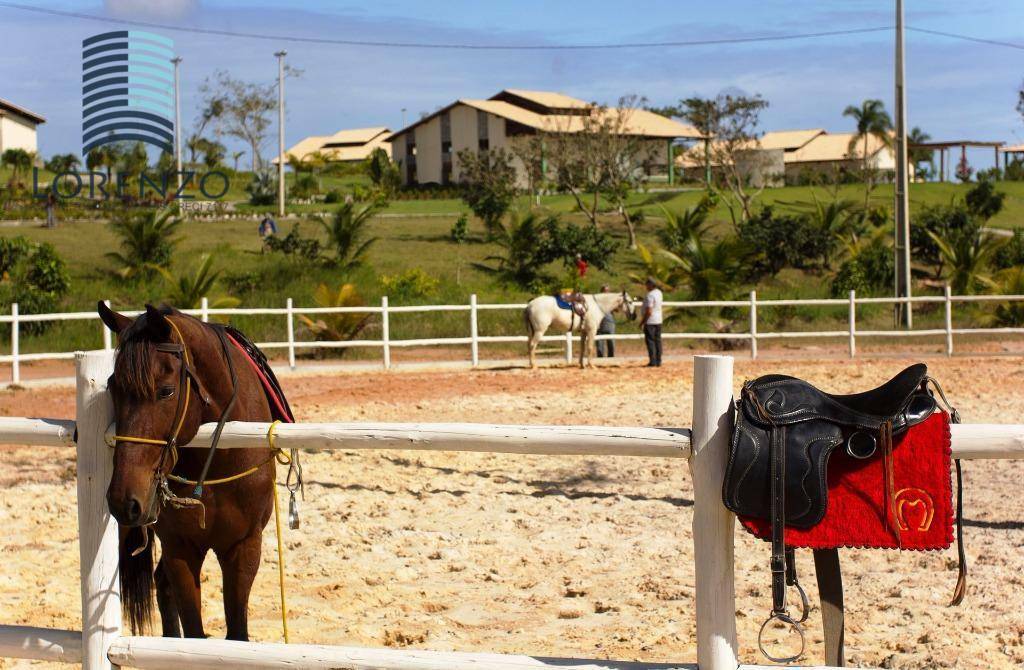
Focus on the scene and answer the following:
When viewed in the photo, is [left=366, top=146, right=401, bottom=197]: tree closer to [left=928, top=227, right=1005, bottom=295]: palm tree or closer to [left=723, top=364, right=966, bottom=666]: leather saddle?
[left=928, top=227, right=1005, bottom=295]: palm tree

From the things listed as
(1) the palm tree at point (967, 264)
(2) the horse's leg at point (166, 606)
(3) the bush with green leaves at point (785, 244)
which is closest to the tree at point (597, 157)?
(3) the bush with green leaves at point (785, 244)

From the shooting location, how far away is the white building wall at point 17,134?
181 feet

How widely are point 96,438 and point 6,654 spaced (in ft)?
2.48

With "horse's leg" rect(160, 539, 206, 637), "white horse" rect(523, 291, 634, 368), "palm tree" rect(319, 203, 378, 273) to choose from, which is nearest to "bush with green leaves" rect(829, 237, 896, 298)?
"white horse" rect(523, 291, 634, 368)

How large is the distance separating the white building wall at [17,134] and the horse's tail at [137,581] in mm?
57022

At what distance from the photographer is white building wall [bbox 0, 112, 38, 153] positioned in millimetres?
55156

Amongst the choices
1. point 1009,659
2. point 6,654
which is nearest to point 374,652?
point 6,654

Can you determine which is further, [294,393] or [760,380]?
[294,393]

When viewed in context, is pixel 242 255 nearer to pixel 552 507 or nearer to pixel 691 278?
pixel 691 278

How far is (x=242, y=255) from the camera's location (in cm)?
3306

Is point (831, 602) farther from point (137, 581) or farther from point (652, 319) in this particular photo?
point (652, 319)

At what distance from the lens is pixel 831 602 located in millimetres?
3545

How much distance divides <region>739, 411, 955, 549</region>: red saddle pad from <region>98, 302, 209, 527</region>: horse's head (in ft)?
5.72

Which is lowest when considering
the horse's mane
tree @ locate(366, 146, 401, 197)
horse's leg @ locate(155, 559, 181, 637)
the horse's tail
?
horse's leg @ locate(155, 559, 181, 637)
